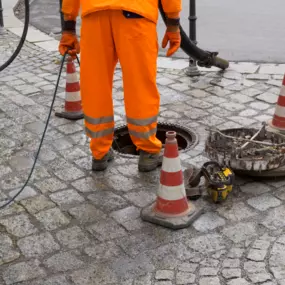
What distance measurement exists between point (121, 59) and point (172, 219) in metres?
1.28

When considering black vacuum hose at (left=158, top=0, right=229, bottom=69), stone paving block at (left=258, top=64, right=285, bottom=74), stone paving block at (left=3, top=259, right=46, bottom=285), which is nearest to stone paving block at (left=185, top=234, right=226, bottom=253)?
stone paving block at (left=3, top=259, right=46, bottom=285)

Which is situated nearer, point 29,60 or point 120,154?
point 120,154

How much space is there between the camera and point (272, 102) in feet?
19.8

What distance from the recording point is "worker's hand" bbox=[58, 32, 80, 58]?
4.70 m

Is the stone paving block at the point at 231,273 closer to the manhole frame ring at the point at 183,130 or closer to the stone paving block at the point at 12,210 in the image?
the stone paving block at the point at 12,210

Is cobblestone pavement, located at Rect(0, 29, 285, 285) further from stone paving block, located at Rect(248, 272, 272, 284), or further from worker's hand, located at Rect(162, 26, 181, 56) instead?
worker's hand, located at Rect(162, 26, 181, 56)

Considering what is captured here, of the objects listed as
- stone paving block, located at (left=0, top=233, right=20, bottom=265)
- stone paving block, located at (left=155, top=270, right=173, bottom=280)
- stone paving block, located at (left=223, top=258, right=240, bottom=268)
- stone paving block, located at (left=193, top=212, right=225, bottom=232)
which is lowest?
stone paving block, located at (left=0, top=233, right=20, bottom=265)

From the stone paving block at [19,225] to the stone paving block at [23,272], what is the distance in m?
0.35

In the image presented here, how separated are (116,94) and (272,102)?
5.70ft

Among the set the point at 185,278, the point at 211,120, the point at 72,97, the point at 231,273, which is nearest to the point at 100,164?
the point at 72,97

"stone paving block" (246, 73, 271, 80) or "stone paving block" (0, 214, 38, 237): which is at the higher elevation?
"stone paving block" (246, 73, 271, 80)

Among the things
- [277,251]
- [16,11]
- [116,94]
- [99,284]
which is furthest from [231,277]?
[16,11]

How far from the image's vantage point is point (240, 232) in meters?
3.79

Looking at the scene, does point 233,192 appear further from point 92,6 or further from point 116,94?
point 116,94
